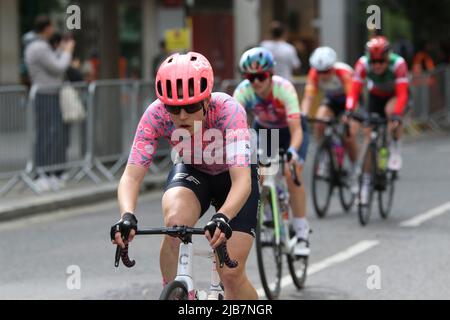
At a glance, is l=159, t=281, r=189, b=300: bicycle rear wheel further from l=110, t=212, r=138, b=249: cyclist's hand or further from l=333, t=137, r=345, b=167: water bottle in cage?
l=333, t=137, r=345, b=167: water bottle in cage

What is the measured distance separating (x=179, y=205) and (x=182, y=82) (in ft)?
2.41

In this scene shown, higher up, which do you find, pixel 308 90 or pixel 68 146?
pixel 308 90

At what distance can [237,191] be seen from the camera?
228 inches

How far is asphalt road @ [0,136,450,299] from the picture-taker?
8.71m

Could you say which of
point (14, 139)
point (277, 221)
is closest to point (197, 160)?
point (277, 221)

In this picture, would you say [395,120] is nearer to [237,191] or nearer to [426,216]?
[426,216]

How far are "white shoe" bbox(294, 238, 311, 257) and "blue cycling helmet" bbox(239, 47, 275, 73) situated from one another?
1373 millimetres

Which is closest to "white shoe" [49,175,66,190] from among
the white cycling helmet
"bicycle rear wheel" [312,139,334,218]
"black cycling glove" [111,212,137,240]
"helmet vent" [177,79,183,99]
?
"bicycle rear wheel" [312,139,334,218]

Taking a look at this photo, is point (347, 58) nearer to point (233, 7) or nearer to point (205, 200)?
point (233, 7)

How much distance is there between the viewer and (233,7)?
26156 mm

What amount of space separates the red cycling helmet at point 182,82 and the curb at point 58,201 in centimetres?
741

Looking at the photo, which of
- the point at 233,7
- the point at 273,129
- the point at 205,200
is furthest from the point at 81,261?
the point at 233,7

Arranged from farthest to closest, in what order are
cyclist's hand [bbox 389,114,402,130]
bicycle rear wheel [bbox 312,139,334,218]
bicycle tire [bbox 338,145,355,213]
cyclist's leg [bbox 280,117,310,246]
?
bicycle tire [bbox 338,145,355,213] → bicycle rear wheel [bbox 312,139,334,218] → cyclist's hand [bbox 389,114,402,130] → cyclist's leg [bbox 280,117,310,246]

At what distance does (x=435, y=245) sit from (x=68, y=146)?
576cm
